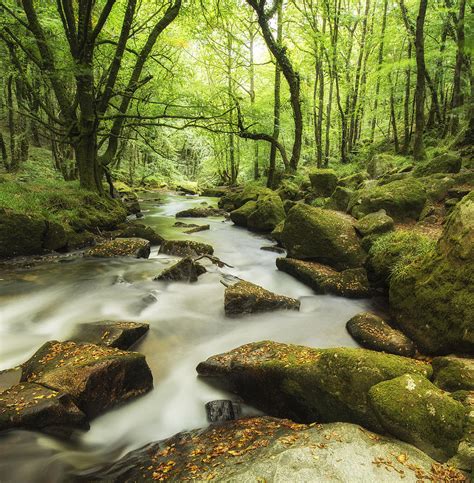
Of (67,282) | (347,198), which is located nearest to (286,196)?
(347,198)

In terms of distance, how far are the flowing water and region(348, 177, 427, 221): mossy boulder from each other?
3.14 meters

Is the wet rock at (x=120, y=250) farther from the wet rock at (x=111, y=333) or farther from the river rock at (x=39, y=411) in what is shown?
the river rock at (x=39, y=411)

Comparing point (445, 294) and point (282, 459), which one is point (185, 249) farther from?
point (282, 459)

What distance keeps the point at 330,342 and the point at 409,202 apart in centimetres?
515

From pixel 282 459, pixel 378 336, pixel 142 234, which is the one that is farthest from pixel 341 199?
pixel 282 459

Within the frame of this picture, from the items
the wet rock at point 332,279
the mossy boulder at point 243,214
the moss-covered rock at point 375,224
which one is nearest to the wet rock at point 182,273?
the wet rock at point 332,279

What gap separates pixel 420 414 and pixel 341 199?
30.7ft

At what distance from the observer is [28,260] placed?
854 centimetres

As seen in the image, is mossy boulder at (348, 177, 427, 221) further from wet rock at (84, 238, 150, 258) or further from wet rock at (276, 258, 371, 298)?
wet rock at (84, 238, 150, 258)

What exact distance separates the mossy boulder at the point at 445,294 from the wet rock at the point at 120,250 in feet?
22.2

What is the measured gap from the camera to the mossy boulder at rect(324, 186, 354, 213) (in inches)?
444

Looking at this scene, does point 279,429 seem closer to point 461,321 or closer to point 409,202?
point 461,321

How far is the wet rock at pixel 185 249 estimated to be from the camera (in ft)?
32.2

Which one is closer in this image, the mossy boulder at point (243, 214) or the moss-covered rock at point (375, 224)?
the moss-covered rock at point (375, 224)
